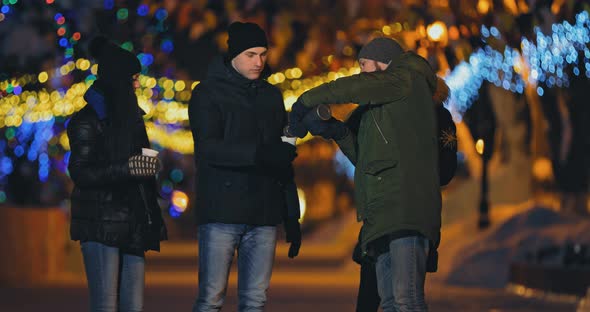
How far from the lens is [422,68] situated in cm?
930

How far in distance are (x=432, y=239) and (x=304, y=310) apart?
780cm

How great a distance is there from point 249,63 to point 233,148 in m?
0.56

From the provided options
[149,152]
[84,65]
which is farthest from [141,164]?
[84,65]

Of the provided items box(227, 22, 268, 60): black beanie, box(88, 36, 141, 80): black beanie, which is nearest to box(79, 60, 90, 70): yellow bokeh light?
box(227, 22, 268, 60): black beanie

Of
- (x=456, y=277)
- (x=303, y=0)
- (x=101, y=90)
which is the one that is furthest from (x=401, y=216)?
(x=456, y=277)

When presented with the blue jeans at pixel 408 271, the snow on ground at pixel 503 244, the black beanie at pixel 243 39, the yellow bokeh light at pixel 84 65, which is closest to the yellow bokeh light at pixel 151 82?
the yellow bokeh light at pixel 84 65

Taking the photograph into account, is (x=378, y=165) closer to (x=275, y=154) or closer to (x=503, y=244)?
(x=275, y=154)

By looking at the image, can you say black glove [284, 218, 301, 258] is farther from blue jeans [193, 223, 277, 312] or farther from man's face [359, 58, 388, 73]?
man's face [359, 58, 388, 73]

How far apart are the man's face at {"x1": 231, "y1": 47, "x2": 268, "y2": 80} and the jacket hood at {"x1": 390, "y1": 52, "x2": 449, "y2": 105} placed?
0.94 metres

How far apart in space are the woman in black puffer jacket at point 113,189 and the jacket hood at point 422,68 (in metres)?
1.46

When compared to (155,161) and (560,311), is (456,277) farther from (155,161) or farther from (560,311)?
(155,161)

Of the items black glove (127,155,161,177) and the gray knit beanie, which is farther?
the gray knit beanie

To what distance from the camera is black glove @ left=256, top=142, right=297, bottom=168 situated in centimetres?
955

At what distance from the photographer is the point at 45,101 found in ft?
129
